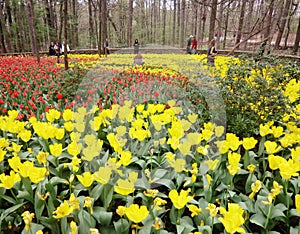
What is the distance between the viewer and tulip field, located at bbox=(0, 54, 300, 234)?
1.42 m

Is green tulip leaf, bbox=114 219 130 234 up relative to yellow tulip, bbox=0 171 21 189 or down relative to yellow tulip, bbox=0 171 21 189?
down

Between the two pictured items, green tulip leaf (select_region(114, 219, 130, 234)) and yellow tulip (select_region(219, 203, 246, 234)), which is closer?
yellow tulip (select_region(219, 203, 246, 234))

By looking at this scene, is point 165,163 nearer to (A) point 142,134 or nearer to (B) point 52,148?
(A) point 142,134

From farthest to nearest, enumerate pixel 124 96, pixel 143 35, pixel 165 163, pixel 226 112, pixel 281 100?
pixel 143 35
pixel 124 96
pixel 226 112
pixel 281 100
pixel 165 163

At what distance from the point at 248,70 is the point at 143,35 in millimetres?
29513

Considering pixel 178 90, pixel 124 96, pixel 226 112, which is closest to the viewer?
pixel 226 112

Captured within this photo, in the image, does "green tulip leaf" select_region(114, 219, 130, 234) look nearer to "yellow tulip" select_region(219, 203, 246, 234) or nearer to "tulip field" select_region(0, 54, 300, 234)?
"tulip field" select_region(0, 54, 300, 234)

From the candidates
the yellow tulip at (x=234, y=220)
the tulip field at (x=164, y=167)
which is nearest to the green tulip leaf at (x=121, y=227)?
the tulip field at (x=164, y=167)

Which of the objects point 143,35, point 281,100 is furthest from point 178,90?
point 143,35

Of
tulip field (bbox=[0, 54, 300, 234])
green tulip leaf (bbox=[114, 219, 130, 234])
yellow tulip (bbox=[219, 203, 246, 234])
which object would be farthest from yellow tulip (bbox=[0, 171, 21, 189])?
yellow tulip (bbox=[219, 203, 246, 234])

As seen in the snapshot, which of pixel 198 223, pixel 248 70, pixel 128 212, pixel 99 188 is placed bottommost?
pixel 198 223

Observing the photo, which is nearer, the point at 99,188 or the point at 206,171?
the point at 99,188

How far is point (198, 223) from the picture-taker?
5.18 ft

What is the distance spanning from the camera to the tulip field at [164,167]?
1425 millimetres
